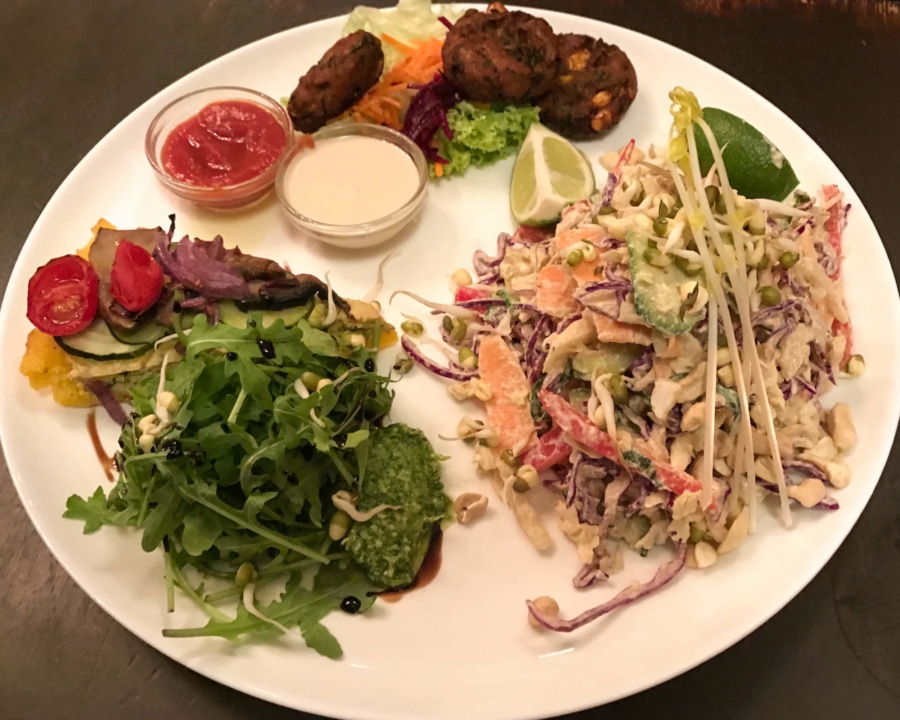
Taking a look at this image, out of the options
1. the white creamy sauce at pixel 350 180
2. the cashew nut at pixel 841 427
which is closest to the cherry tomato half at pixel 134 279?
the white creamy sauce at pixel 350 180

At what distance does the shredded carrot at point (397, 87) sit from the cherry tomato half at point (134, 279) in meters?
1.40

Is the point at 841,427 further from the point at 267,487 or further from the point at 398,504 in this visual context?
the point at 267,487

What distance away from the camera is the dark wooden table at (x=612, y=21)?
8.70 feet

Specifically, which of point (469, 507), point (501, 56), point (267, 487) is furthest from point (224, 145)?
point (469, 507)

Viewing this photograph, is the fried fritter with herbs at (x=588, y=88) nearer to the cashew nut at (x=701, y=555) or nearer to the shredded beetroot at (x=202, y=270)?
the shredded beetroot at (x=202, y=270)

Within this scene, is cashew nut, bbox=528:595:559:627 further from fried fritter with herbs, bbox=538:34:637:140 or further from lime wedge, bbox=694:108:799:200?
fried fritter with herbs, bbox=538:34:637:140

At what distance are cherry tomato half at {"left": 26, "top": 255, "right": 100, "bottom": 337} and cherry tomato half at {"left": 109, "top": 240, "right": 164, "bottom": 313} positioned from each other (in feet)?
0.32

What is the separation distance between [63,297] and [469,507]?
5.81 ft

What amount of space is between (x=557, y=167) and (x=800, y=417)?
1.55 m

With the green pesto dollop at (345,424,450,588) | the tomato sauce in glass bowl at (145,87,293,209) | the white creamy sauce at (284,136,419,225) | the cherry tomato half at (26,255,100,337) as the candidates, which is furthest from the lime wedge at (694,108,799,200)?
the cherry tomato half at (26,255,100,337)

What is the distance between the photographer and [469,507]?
265cm

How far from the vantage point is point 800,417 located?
265 centimetres

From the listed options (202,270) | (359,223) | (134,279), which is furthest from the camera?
(359,223)

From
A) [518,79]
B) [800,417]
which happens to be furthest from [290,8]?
[800,417]
